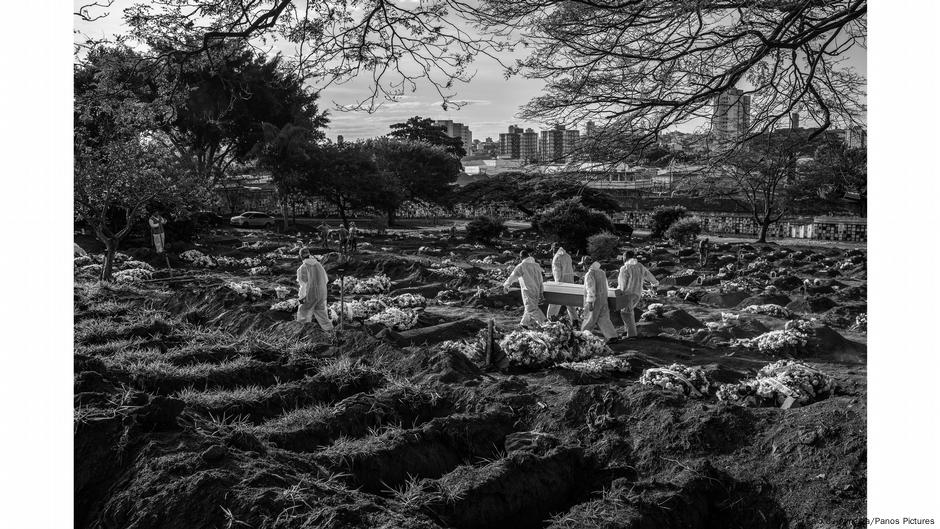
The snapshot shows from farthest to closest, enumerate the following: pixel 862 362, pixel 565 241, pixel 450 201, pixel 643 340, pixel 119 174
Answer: pixel 450 201 → pixel 565 241 → pixel 119 174 → pixel 643 340 → pixel 862 362

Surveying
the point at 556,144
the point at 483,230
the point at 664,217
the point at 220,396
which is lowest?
the point at 220,396

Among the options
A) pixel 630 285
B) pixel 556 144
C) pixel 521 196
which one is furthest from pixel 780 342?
pixel 521 196

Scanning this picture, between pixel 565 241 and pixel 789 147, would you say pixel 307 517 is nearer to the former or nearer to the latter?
pixel 789 147

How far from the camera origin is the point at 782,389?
645 cm

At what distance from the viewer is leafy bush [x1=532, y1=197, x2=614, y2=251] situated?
24.0 m

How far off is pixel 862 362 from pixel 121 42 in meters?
8.99

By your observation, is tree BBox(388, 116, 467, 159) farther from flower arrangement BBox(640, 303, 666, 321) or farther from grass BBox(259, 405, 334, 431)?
grass BBox(259, 405, 334, 431)

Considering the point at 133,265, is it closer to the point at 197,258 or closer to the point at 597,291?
the point at 197,258

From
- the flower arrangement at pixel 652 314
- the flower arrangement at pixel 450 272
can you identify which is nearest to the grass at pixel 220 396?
the flower arrangement at pixel 652 314

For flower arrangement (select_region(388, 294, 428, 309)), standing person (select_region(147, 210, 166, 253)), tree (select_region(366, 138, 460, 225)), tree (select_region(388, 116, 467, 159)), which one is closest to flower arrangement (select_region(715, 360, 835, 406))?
flower arrangement (select_region(388, 294, 428, 309))

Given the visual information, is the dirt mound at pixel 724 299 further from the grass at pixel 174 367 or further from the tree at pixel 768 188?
the grass at pixel 174 367

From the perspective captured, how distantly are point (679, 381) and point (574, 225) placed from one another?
17.5m

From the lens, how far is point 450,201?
45531mm

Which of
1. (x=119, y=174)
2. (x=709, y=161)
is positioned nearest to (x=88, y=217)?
(x=119, y=174)
